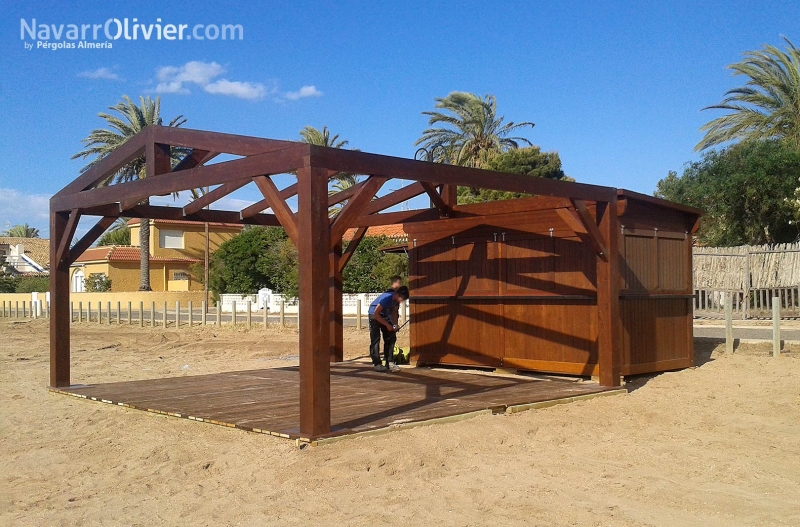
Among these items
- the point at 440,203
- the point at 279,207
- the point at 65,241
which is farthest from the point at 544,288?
the point at 65,241

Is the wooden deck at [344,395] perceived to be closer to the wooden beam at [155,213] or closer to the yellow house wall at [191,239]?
the wooden beam at [155,213]

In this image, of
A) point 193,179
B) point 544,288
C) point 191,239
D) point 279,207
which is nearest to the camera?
point 279,207

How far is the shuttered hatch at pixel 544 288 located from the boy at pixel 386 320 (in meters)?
1.05

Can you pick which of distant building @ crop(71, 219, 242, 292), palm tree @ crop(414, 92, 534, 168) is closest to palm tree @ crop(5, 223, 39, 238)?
distant building @ crop(71, 219, 242, 292)

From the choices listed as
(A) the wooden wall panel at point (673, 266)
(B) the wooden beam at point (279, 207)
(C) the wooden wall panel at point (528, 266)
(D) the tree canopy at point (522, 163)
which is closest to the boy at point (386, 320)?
(C) the wooden wall panel at point (528, 266)

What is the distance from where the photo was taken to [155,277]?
184 ft

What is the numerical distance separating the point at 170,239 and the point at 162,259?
2.17m

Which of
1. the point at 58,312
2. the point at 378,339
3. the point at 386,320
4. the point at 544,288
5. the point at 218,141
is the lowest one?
the point at 378,339

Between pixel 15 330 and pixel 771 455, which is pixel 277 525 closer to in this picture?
pixel 771 455

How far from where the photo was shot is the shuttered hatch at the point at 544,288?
1236cm

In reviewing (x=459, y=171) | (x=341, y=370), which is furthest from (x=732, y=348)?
(x=459, y=171)

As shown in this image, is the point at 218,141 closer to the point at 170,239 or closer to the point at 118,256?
the point at 118,256

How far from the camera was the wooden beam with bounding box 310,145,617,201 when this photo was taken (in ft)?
26.3

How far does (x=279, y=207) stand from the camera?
8.04m
